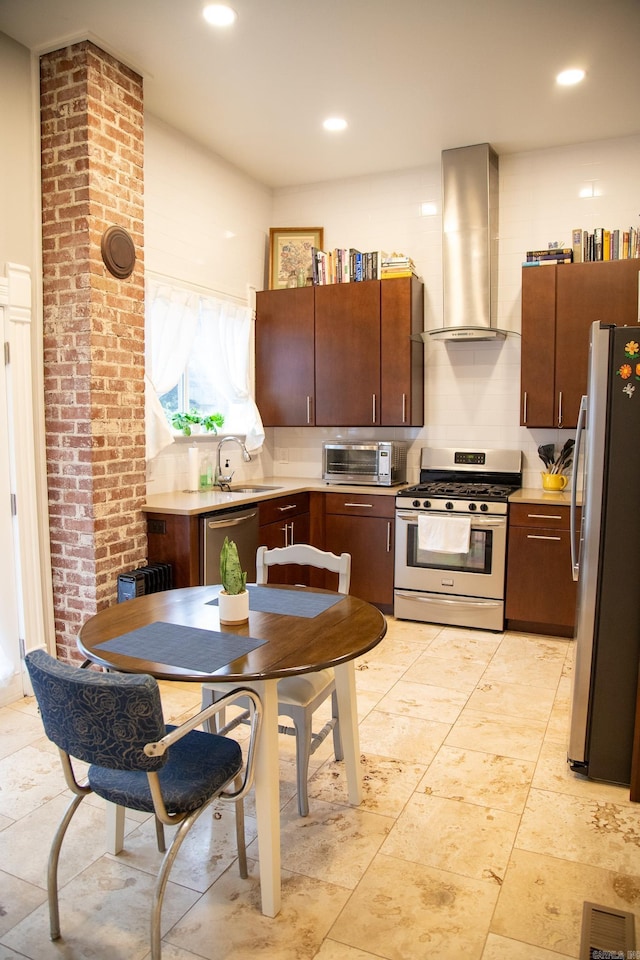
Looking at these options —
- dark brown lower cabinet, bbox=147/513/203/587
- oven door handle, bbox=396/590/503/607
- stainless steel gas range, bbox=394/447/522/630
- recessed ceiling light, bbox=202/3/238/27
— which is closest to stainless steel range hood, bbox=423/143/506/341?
stainless steel gas range, bbox=394/447/522/630

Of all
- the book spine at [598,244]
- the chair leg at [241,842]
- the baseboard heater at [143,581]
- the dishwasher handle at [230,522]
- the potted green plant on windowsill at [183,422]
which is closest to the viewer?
the chair leg at [241,842]

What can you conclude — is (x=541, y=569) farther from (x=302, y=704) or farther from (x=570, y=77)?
(x=570, y=77)

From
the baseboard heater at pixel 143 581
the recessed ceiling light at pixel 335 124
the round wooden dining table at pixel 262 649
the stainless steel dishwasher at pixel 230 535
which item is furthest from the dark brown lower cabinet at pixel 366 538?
the recessed ceiling light at pixel 335 124

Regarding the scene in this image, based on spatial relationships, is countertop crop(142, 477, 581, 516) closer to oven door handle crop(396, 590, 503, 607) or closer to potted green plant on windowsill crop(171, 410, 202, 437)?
potted green plant on windowsill crop(171, 410, 202, 437)

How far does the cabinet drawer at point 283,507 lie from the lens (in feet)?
13.9

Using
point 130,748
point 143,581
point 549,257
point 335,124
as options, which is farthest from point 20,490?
point 549,257

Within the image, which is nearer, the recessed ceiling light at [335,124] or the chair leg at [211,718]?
the chair leg at [211,718]

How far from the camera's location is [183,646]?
190 centimetres

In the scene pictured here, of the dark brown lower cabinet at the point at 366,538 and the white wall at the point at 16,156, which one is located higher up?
the white wall at the point at 16,156

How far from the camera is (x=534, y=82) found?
12.0 feet

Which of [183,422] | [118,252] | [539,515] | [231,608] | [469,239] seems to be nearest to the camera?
[231,608]

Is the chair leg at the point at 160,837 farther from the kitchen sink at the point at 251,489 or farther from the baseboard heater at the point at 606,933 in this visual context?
the kitchen sink at the point at 251,489

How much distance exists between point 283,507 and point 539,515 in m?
1.62

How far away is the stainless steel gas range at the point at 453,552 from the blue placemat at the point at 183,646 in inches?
101
